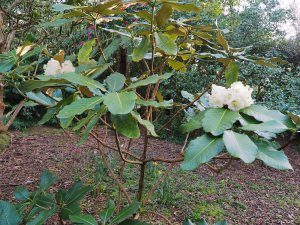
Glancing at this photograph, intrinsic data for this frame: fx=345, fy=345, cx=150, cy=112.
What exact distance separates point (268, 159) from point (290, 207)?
267 cm

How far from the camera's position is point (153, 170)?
3.38 metres

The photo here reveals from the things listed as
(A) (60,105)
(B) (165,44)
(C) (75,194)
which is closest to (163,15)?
(B) (165,44)

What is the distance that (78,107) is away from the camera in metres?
0.83

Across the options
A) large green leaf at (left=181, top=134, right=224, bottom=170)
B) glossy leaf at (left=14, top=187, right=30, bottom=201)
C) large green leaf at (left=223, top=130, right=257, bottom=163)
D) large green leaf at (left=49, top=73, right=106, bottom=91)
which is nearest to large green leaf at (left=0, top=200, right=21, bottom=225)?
glossy leaf at (left=14, top=187, right=30, bottom=201)

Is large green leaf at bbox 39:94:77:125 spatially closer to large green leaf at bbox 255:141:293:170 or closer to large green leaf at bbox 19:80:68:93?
large green leaf at bbox 19:80:68:93

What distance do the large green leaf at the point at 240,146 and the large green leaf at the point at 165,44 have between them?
1.25 ft

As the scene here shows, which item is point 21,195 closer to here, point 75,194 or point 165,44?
point 75,194

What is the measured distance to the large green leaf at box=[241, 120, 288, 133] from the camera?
83 cm

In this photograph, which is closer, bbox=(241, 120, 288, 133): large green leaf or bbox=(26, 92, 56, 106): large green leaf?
bbox=(241, 120, 288, 133): large green leaf

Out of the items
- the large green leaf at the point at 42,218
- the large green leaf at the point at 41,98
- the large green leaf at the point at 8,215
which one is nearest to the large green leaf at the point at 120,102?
the large green leaf at the point at 41,98

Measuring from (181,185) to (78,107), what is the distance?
2597 millimetres

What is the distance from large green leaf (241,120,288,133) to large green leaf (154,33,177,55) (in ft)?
1.22

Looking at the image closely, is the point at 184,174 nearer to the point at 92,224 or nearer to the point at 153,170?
the point at 153,170

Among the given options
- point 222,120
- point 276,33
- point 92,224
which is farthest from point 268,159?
point 276,33
